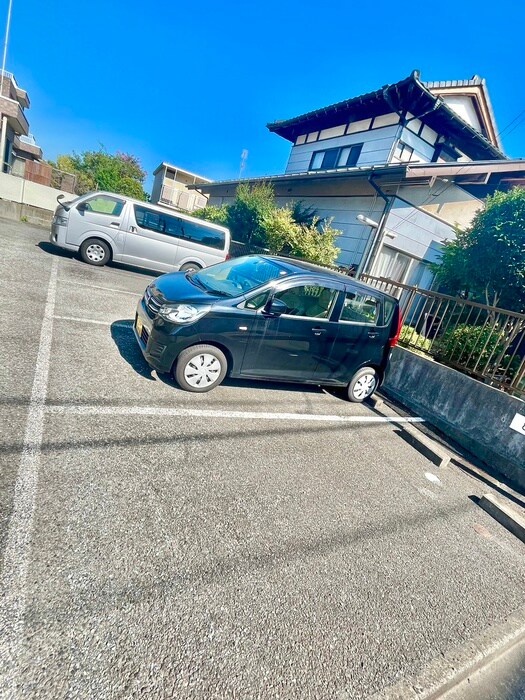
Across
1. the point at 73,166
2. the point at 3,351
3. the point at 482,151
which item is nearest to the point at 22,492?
the point at 3,351

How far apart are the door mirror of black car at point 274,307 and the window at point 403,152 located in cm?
1082

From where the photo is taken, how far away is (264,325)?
3.72 m

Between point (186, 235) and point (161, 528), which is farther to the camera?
point (186, 235)

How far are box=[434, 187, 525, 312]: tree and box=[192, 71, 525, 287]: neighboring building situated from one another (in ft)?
5.81

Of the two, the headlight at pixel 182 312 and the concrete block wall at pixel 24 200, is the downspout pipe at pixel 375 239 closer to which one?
the headlight at pixel 182 312

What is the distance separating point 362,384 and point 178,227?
6602mm

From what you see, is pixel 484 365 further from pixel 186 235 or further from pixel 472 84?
pixel 472 84

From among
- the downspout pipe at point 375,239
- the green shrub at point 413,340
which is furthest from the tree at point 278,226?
the green shrub at point 413,340

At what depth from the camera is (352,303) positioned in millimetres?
4391

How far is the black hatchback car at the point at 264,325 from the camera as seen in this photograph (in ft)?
11.3

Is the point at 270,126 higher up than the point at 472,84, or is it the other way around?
the point at 472,84

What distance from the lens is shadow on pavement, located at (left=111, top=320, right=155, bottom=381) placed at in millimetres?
3698

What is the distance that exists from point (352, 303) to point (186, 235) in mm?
6138

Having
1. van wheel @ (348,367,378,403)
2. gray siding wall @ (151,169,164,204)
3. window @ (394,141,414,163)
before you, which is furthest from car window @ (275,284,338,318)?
gray siding wall @ (151,169,164,204)
